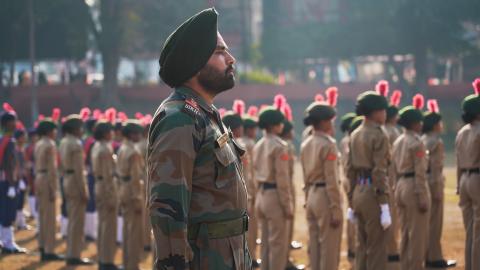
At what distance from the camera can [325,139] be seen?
11328 millimetres

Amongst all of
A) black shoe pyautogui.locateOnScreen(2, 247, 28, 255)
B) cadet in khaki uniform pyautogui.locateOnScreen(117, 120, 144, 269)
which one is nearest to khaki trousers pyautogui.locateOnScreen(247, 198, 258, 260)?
cadet in khaki uniform pyautogui.locateOnScreen(117, 120, 144, 269)

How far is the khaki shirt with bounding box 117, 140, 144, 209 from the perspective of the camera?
1441cm

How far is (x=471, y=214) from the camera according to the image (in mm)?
11273

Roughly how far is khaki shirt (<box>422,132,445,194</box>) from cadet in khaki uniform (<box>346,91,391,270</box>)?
2744 mm

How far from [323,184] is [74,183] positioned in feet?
16.5

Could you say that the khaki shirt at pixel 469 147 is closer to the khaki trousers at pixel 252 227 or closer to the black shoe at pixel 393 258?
the black shoe at pixel 393 258

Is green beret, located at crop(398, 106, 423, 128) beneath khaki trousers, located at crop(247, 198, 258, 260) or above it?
above

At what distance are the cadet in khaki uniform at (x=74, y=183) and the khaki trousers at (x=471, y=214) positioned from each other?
6072 millimetres

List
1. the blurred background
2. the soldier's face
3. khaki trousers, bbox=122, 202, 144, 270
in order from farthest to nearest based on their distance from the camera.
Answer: the blurred background → khaki trousers, bbox=122, 202, 144, 270 → the soldier's face

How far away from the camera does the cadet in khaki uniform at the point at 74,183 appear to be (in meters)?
15.1

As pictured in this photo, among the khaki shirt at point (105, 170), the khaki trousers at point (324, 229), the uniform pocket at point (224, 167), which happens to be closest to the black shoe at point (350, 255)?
the khaki trousers at point (324, 229)

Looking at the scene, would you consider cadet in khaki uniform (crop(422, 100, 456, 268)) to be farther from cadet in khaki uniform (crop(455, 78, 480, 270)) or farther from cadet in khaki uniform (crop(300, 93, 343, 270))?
cadet in khaki uniform (crop(300, 93, 343, 270))

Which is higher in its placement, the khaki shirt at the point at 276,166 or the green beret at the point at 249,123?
the green beret at the point at 249,123

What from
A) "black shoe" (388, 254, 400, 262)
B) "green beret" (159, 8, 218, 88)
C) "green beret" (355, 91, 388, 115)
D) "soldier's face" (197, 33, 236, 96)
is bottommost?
"black shoe" (388, 254, 400, 262)
